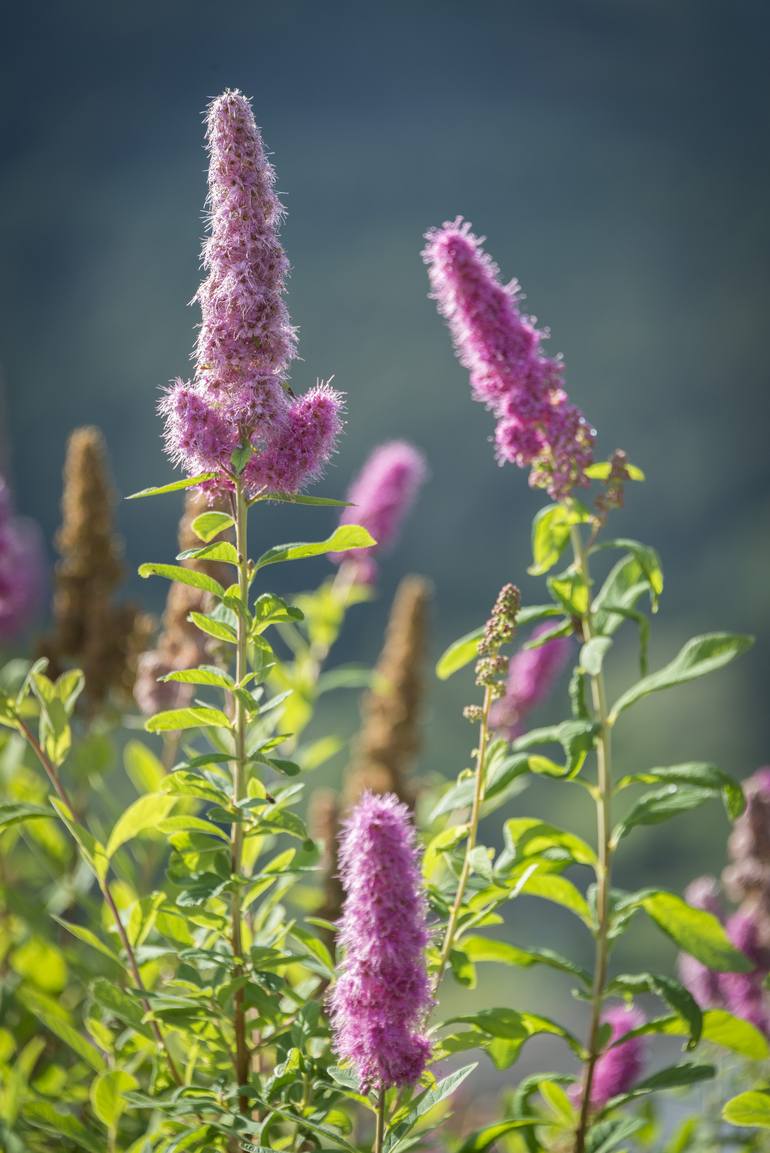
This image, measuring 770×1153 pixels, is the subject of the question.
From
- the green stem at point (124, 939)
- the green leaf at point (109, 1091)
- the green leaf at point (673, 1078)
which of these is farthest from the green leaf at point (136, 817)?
the green leaf at point (673, 1078)

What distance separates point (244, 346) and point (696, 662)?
33cm

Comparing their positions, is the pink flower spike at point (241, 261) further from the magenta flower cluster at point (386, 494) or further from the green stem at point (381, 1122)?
the magenta flower cluster at point (386, 494)

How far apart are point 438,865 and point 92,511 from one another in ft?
1.96

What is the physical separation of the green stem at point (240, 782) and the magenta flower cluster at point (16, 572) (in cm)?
42

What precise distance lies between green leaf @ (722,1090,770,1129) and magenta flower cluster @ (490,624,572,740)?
0.42 metres

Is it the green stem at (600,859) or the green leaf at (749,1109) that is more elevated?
the green stem at (600,859)

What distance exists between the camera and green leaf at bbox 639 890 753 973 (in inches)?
26.8

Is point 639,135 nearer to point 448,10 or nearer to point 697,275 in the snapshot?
point 697,275

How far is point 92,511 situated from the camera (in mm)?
1178

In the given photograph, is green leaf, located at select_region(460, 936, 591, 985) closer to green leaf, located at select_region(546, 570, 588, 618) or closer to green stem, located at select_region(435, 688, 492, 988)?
green stem, located at select_region(435, 688, 492, 988)

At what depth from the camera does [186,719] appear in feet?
2.11

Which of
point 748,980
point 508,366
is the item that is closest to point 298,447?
point 508,366

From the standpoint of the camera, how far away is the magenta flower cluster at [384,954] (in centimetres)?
53

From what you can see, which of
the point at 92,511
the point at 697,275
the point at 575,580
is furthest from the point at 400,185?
the point at 575,580
